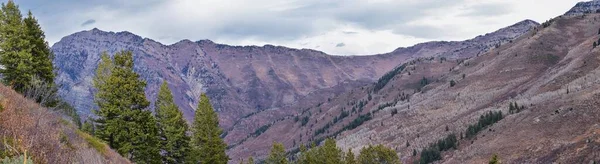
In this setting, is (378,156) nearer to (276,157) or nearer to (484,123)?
(276,157)

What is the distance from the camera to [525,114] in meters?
109

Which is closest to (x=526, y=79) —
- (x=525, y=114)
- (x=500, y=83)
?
(x=500, y=83)

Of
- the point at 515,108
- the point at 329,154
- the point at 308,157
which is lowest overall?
the point at 515,108

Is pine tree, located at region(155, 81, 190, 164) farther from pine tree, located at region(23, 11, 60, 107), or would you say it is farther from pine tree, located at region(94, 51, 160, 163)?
pine tree, located at region(23, 11, 60, 107)

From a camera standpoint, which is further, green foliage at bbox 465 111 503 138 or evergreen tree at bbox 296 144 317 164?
green foliage at bbox 465 111 503 138

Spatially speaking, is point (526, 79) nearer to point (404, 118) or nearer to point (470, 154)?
point (404, 118)

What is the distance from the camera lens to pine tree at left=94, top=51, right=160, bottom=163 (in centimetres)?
3192

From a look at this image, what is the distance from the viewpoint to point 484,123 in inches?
4803

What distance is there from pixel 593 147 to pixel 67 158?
7580cm

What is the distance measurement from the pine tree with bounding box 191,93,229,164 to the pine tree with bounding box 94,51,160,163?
7.26m

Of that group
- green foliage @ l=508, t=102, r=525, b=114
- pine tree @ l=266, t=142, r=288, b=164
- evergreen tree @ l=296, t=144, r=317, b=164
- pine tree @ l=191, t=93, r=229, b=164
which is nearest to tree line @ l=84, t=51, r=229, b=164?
pine tree @ l=191, t=93, r=229, b=164

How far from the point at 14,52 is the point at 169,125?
12.4 metres

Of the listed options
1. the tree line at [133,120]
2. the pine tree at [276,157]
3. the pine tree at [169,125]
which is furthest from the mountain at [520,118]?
the tree line at [133,120]

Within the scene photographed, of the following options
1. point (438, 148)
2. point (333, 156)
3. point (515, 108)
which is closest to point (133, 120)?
point (333, 156)
